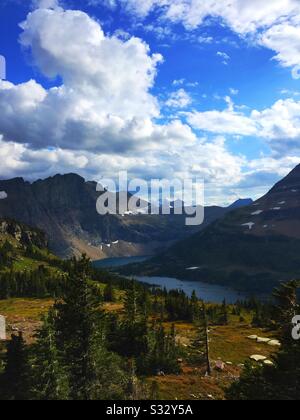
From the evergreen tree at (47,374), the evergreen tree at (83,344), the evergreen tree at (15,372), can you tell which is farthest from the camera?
the evergreen tree at (15,372)

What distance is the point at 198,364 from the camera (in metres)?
74.1

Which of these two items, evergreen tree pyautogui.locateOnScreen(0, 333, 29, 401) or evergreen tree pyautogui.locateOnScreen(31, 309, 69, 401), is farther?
evergreen tree pyautogui.locateOnScreen(0, 333, 29, 401)

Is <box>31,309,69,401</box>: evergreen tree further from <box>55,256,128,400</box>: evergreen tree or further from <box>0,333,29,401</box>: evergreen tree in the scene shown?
<box>0,333,29,401</box>: evergreen tree

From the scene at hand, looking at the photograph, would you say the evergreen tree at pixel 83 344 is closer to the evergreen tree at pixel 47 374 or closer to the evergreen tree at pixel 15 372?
the evergreen tree at pixel 47 374

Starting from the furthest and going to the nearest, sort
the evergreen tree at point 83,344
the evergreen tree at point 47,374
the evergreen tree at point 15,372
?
1. the evergreen tree at point 15,372
2. the evergreen tree at point 83,344
3. the evergreen tree at point 47,374

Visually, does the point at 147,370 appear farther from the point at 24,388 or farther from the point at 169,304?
the point at 169,304

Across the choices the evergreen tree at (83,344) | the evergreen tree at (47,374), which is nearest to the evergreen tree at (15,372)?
the evergreen tree at (83,344)

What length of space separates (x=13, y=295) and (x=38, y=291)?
11396 mm

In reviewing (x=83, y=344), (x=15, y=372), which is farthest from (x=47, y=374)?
(x=15, y=372)

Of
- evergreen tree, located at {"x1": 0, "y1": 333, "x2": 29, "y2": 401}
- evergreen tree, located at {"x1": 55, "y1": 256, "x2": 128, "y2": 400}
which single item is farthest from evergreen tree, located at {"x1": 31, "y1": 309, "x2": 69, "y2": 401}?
evergreen tree, located at {"x1": 0, "y1": 333, "x2": 29, "y2": 401}

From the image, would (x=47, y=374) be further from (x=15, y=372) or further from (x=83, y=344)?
(x=15, y=372)
